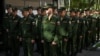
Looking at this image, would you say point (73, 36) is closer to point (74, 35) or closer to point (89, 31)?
point (74, 35)

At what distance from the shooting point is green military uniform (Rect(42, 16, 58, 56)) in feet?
37.1

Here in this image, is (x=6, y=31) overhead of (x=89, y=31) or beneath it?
overhead

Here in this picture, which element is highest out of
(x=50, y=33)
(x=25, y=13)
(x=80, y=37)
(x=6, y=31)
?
Answer: (x=25, y=13)

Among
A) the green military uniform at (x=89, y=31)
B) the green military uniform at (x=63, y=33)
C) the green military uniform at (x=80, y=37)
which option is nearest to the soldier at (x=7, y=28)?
the green military uniform at (x=63, y=33)

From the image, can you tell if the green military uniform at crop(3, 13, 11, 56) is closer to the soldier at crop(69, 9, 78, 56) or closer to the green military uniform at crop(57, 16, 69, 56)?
the green military uniform at crop(57, 16, 69, 56)

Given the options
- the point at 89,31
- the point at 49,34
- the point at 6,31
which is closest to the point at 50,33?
the point at 49,34

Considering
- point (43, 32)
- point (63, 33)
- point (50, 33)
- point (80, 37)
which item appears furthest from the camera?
point (80, 37)

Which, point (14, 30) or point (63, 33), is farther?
point (14, 30)

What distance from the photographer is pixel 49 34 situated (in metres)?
11.4

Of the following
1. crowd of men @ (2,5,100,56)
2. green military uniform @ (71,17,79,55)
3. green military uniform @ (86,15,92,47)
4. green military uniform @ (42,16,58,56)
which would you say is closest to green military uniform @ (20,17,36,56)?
crowd of men @ (2,5,100,56)

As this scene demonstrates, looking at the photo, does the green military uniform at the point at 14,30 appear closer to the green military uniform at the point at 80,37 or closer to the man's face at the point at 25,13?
the man's face at the point at 25,13

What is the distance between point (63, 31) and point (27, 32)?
3.73 ft

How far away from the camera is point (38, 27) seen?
12062 millimetres

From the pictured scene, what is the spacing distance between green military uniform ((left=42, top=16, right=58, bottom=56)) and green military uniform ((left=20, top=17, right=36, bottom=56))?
0.40 meters
